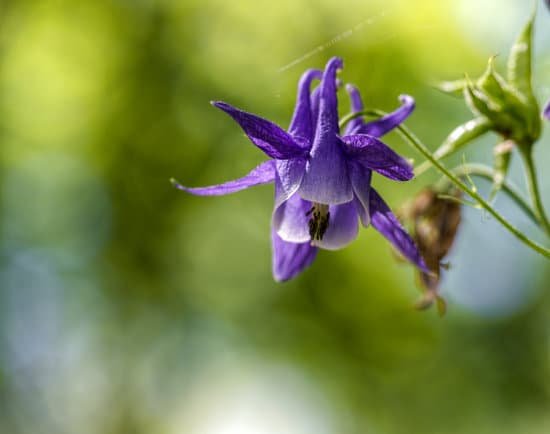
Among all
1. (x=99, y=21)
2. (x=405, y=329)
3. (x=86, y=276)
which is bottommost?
(x=405, y=329)

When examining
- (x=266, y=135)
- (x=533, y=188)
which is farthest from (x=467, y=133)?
(x=266, y=135)

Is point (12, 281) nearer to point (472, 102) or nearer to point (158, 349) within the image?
point (158, 349)

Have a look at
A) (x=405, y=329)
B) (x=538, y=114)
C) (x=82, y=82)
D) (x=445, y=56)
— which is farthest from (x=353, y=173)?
(x=405, y=329)

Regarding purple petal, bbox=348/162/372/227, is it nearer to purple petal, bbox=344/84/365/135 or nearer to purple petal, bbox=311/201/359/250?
purple petal, bbox=311/201/359/250

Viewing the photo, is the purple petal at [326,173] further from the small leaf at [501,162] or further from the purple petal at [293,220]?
the small leaf at [501,162]

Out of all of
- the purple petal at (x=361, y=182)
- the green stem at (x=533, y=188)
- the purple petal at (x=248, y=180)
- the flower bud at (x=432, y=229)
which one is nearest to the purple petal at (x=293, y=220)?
the purple petal at (x=248, y=180)
